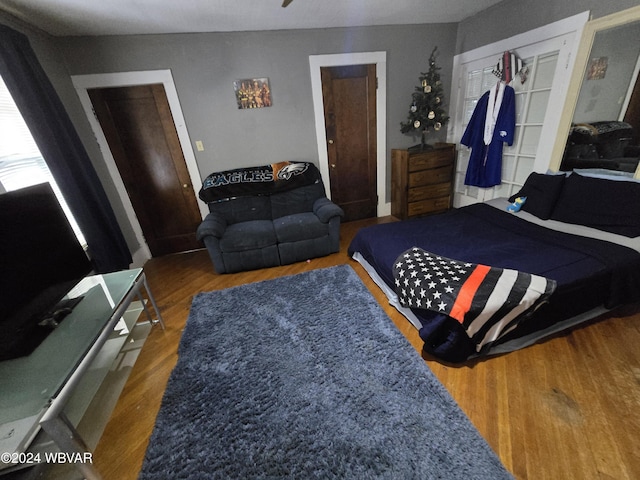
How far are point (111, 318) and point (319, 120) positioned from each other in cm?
295

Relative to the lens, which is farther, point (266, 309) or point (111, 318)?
point (266, 309)

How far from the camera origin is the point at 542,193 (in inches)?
92.0

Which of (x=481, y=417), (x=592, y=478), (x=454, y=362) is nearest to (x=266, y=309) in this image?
(x=454, y=362)

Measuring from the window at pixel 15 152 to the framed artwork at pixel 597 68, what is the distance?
4346 mm

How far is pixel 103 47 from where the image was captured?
2.59 meters

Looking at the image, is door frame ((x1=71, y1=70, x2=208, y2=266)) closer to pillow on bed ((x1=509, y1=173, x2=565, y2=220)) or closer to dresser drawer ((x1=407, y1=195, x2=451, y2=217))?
dresser drawer ((x1=407, y1=195, x2=451, y2=217))

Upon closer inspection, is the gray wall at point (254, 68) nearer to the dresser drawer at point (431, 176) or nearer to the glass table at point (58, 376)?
the dresser drawer at point (431, 176)

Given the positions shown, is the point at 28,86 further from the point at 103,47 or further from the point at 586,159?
the point at 586,159

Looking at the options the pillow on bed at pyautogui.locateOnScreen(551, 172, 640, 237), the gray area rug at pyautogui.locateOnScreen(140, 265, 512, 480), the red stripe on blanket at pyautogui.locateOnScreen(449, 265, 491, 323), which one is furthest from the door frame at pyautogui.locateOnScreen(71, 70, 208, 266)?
the pillow on bed at pyautogui.locateOnScreen(551, 172, 640, 237)

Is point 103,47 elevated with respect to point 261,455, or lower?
elevated

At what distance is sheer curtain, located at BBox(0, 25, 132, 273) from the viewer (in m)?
1.84

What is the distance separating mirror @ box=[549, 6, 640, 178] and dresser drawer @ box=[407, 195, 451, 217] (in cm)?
140

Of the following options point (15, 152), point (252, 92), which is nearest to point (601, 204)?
point (252, 92)

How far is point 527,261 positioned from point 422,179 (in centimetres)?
200
